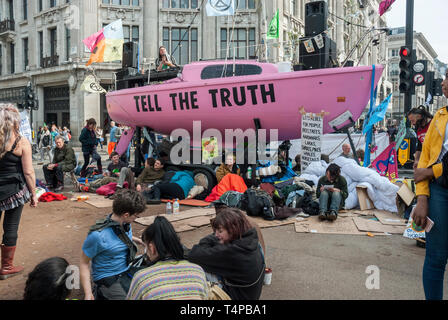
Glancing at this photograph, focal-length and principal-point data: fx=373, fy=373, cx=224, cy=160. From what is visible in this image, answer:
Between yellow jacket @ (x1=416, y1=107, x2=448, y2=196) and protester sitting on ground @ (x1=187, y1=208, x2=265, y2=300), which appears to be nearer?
yellow jacket @ (x1=416, y1=107, x2=448, y2=196)

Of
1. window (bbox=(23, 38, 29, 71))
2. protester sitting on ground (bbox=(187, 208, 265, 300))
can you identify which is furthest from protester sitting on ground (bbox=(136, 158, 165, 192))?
window (bbox=(23, 38, 29, 71))

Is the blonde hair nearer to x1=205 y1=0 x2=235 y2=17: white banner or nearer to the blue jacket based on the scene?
the blue jacket

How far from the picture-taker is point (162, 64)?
981cm

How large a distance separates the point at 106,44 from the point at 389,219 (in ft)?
34.0

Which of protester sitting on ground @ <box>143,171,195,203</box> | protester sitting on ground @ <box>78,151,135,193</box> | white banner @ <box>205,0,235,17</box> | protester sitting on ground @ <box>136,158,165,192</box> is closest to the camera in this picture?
protester sitting on ground @ <box>143,171,195,203</box>

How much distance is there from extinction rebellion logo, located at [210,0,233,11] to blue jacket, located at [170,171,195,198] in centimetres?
423

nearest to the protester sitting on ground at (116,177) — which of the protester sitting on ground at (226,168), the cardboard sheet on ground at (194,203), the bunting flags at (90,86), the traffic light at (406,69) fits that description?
the cardboard sheet on ground at (194,203)

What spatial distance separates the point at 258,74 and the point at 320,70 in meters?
1.32

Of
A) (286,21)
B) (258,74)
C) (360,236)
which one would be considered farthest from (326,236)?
(286,21)

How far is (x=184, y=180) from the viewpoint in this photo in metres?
7.90

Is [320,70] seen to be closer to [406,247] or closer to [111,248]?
[406,247]

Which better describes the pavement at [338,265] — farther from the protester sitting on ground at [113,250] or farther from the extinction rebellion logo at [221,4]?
the extinction rebellion logo at [221,4]

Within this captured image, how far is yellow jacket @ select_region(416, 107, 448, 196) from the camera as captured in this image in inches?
98.4

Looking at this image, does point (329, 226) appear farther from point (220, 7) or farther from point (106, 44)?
point (106, 44)
